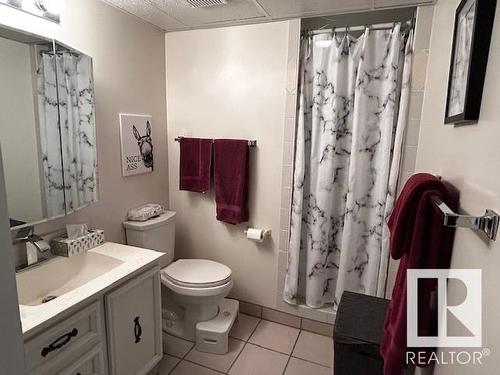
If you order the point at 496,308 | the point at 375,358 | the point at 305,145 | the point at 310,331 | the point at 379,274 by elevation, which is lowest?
the point at 310,331

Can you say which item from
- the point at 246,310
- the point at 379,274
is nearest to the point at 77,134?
the point at 246,310

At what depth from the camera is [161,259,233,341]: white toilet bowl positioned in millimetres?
1983

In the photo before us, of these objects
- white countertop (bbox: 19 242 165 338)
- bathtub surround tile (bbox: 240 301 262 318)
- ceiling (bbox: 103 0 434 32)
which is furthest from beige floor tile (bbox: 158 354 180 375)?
ceiling (bbox: 103 0 434 32)

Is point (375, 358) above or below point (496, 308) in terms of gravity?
below

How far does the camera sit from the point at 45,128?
1.54 m

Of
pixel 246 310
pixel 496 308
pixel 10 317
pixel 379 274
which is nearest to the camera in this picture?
pixel 10 317

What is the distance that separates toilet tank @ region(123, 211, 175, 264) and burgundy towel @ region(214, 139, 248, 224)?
1.29 feet

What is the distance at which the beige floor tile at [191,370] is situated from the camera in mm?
1909

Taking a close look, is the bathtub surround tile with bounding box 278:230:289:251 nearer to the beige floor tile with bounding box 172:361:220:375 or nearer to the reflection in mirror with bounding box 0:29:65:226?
the beige floor tile with bounding box 172:361:220:375

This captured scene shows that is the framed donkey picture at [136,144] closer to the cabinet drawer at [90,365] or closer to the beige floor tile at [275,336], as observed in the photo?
the cabinet drawer at [90,365]

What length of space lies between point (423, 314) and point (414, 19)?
1688 millimetres

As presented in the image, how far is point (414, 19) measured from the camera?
1803mm

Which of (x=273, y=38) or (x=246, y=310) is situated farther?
(x=246, y=310)

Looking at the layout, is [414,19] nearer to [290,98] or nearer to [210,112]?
[290,98]
